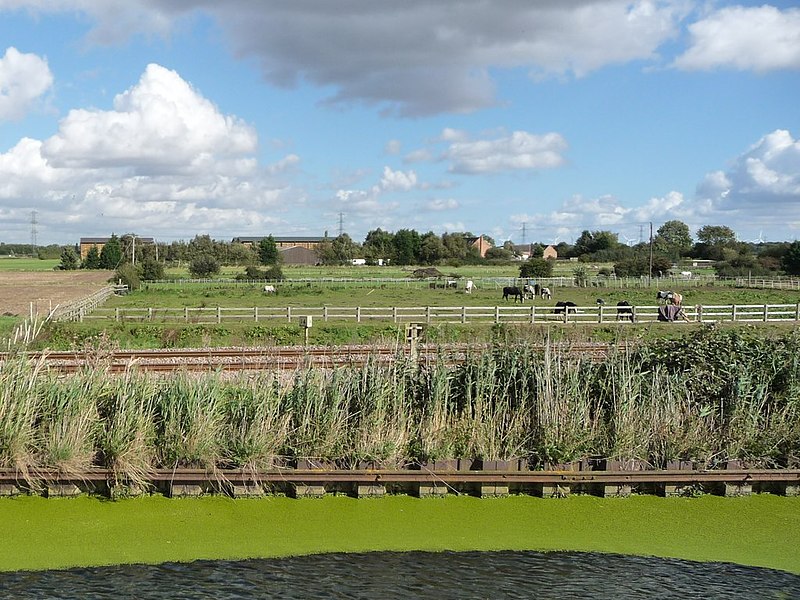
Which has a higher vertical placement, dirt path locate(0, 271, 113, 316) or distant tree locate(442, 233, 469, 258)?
distant tree locate(442, 233, 469, 258)

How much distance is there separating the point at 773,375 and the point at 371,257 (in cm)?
14394

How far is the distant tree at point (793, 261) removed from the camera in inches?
3533

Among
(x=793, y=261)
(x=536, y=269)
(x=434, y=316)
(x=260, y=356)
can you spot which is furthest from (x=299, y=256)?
(x=260, y=356)

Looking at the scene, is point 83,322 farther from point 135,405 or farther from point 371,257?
point 371,257

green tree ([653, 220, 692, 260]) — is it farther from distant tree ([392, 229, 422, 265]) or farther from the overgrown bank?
the overgrown bank

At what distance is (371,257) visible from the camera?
155750 mm

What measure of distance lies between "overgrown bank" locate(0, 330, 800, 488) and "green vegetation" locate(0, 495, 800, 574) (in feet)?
2.36

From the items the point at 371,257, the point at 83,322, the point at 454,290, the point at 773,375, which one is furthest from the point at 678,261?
the point at 773,375

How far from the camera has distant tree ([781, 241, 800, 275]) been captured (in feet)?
294

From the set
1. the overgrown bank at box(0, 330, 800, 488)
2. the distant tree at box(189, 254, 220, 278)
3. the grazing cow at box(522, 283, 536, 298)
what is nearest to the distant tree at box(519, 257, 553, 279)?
the grazing cow at box(522, 283, 536, 298)

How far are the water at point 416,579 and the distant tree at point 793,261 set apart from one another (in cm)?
9035

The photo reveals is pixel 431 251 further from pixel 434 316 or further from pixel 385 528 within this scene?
pixel 385 528

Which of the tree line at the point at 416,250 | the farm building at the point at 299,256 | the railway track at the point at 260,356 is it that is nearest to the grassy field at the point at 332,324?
the railway track at the point at 260,356

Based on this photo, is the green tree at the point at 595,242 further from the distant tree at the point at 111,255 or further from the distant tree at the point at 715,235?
the distant tree at the point at 111,255
